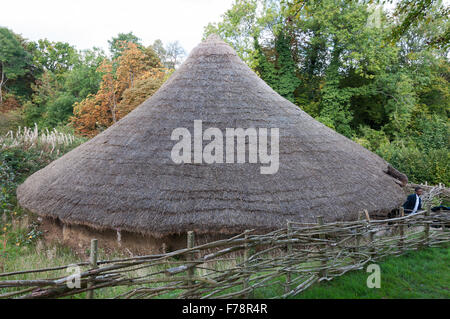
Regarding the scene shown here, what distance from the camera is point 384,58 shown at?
52.3 ft

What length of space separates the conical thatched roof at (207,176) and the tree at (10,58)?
25440 mm

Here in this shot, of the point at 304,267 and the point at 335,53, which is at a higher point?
the point at 335,53

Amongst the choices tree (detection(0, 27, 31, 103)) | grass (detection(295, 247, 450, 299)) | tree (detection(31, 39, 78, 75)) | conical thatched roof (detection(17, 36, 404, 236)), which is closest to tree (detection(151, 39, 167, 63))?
tree (detection(31, 39, 78, 75))

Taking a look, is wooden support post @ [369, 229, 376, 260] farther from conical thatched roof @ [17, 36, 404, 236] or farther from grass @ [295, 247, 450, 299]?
conical thatched roof @ [17, 36, 404, 236]

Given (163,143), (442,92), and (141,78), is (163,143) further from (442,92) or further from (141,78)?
(442,92)

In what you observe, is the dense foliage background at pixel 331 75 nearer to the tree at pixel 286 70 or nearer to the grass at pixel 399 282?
the tree at pixel 286 70

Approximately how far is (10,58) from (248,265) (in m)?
31.7

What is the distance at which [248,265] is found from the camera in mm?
3428

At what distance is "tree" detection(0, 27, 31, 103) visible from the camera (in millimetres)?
25609

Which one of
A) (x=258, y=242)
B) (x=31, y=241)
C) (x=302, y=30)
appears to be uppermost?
(x=302, y=30)

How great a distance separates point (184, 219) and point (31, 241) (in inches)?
160

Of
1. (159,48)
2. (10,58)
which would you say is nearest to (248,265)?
(10,58)
